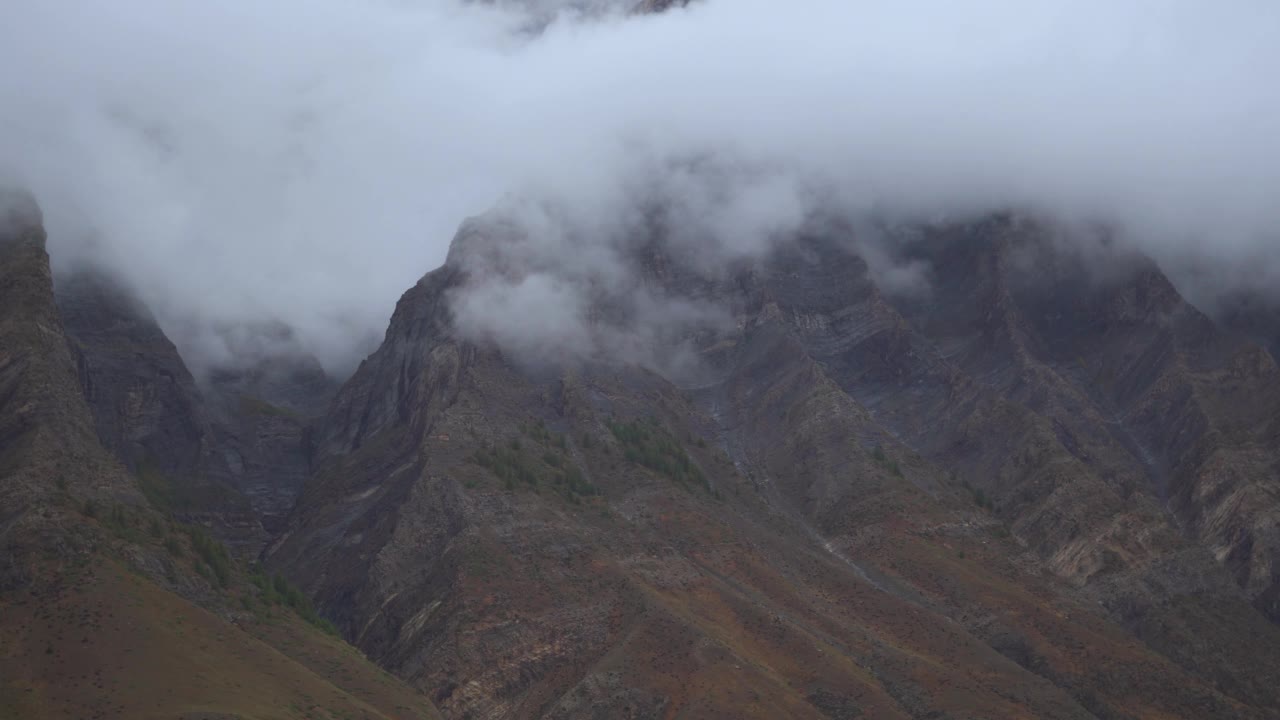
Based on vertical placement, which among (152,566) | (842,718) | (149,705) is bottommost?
(842,718)

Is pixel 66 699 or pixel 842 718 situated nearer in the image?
pixel 66 699

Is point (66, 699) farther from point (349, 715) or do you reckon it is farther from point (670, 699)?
point (670, 699)

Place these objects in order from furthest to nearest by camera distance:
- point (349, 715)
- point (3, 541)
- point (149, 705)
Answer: point (3, 541) < point (349, 715) < point (149, 705)

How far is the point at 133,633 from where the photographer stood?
174 m

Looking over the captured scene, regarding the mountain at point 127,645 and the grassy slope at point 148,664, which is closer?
the grassy slope at point 148,664

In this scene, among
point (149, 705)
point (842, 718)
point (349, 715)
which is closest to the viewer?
point (149, 705)

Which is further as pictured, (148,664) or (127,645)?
(127,645)

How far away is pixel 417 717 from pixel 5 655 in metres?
51.6

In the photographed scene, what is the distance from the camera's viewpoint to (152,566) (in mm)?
194875

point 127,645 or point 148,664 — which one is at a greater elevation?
point 127,645

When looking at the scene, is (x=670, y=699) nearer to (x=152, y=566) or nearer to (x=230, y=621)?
(x=230, y=621)

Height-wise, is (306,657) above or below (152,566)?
below

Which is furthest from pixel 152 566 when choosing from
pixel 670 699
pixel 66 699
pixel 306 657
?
pixel 670 699

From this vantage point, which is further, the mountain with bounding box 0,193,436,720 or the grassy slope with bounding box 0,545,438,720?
the mountain with bounding box 0,193,436,720
